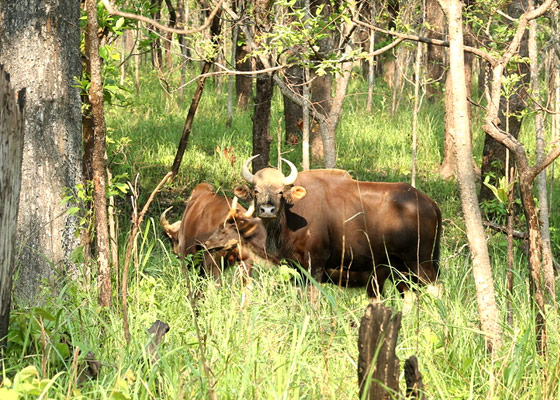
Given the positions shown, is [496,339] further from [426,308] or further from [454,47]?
[454,47]

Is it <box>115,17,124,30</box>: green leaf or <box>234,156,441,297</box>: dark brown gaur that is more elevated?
<box>115,17,124,30</box>: green leaf

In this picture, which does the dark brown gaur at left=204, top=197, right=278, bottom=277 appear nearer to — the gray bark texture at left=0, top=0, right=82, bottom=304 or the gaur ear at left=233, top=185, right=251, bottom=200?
the gaur ear at left=233, top=185, right=251, bottom=200

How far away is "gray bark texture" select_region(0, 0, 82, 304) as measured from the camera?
5895 mm

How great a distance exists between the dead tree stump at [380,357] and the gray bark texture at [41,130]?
127 inches

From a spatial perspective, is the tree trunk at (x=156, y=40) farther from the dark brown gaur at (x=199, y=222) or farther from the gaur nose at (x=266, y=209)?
the gaur nose at (x=266, y=209)

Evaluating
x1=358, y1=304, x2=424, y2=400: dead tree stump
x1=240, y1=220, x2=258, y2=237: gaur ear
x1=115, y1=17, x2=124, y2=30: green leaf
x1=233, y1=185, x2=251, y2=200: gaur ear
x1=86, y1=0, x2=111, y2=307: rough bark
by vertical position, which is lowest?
x1=240, y1=220, x2=258, y2=237: gaur ear

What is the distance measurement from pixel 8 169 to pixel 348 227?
4695 mm

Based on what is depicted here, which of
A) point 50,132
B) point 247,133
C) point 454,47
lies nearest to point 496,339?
point 454,47

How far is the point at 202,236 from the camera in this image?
8.19 m

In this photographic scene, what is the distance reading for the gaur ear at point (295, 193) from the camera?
302 inches

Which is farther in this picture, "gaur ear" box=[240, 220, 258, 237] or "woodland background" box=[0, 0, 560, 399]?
"gaur ear" box=[240, 220, 258, 237]

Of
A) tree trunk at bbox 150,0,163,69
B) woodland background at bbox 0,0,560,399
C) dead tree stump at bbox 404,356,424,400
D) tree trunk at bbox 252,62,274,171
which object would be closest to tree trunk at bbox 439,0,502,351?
woodland background at bbox 0,0,560,399

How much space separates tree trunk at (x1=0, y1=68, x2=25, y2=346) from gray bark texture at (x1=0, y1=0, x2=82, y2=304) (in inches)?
89.5

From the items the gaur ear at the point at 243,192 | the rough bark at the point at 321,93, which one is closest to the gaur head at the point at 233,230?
the gaur ear at the point at 243,192
